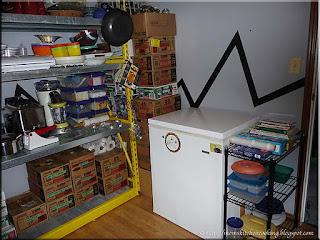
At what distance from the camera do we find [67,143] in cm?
201

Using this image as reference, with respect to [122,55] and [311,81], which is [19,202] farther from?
[311,81]

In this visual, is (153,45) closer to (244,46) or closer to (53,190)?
(244,46)

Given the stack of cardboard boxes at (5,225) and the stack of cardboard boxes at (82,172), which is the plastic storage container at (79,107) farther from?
the stack of cardboard boxes at (5,225)

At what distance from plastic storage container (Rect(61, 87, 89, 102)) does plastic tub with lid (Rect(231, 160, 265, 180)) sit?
4.51ft

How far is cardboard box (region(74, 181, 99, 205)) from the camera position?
249 cm

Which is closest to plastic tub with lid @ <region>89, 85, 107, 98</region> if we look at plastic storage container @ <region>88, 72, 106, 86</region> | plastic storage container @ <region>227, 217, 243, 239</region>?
plastic storage container @ <region>88, 72, 106, 86</region>

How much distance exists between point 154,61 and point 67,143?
106cm

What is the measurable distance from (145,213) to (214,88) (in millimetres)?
1310

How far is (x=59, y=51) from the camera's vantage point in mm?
2061

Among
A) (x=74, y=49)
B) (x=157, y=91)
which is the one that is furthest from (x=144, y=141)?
(x=74, y=49)

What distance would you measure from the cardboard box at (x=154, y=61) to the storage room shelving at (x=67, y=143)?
0.15m

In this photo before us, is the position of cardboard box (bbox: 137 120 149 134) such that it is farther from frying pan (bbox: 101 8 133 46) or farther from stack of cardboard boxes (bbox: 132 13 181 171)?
frying pan (bbox: 101 8 133 46)

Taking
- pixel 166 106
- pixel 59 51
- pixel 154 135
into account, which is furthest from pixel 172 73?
pixel 59 51

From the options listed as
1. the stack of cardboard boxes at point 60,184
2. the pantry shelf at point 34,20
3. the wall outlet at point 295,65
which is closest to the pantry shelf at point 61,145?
the stack of cardboard boxes at point 60,184
